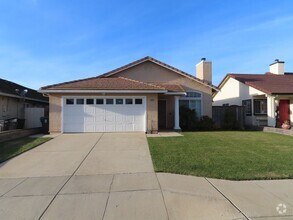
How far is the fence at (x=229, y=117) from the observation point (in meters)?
19.3

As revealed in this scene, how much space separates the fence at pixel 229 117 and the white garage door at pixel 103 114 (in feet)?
23.4

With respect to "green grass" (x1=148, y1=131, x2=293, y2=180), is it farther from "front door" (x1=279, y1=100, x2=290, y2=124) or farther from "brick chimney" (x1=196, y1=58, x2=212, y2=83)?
"brick chimney" (x1=196, y1=58, x2=212, y2=83)

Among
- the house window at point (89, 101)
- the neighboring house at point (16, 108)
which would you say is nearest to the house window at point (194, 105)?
the house window at point (89, 101)

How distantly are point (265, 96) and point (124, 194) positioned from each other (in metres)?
17.1

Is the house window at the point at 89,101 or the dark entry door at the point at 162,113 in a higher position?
the house window at the point at 89,101

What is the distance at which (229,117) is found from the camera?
63.3 ft

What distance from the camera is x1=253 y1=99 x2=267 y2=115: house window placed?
779 inches

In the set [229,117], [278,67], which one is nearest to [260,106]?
[229,117]

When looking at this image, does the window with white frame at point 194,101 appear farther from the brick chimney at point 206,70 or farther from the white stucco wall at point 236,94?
the white stucco wall at point 236,94

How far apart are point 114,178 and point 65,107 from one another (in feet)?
33.4

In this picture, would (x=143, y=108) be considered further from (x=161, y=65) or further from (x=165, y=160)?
(x=165, y=160)

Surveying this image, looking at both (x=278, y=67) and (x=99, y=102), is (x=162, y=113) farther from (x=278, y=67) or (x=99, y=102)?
(x=278, y=67)

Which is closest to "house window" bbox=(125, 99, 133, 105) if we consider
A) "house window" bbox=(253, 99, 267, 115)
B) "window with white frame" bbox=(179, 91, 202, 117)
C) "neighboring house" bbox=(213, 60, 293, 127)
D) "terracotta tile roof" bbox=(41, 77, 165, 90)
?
"terracotta tile roof" bbox=(41, 77, 165, 90)

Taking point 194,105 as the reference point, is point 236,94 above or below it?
above
